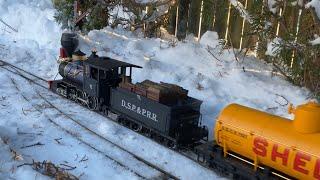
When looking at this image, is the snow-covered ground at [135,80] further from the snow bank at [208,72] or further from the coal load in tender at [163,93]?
the coal load in tender at [163,93]

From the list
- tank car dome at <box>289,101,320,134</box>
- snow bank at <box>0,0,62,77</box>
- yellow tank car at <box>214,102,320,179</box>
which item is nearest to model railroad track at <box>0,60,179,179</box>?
snow bank at <box>0,0,62,77</box>

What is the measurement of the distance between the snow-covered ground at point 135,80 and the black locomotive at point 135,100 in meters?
0.46

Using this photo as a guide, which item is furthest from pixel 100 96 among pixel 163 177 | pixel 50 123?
pixel 163 177

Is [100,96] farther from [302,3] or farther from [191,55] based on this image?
[302,3]

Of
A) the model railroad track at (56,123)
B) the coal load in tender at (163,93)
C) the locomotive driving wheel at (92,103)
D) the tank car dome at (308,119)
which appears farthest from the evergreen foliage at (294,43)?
the locomotive driving wheel at (92,103)

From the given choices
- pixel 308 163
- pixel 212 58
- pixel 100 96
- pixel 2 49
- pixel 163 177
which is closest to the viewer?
pixel 308 163

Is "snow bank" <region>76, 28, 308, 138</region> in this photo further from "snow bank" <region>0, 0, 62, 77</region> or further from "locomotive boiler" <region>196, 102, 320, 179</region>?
"locomotive boiler" <region>196, 102, 320, 179</region>

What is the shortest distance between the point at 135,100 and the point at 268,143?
5327 millimetres

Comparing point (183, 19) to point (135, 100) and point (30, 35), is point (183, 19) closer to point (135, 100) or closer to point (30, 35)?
point (30, 35)

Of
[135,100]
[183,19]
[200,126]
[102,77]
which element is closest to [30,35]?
[183,19]

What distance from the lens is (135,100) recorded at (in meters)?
14.5

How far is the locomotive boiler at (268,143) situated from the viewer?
33.1ft

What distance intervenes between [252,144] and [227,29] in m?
11.1

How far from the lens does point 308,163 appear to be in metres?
9.91
